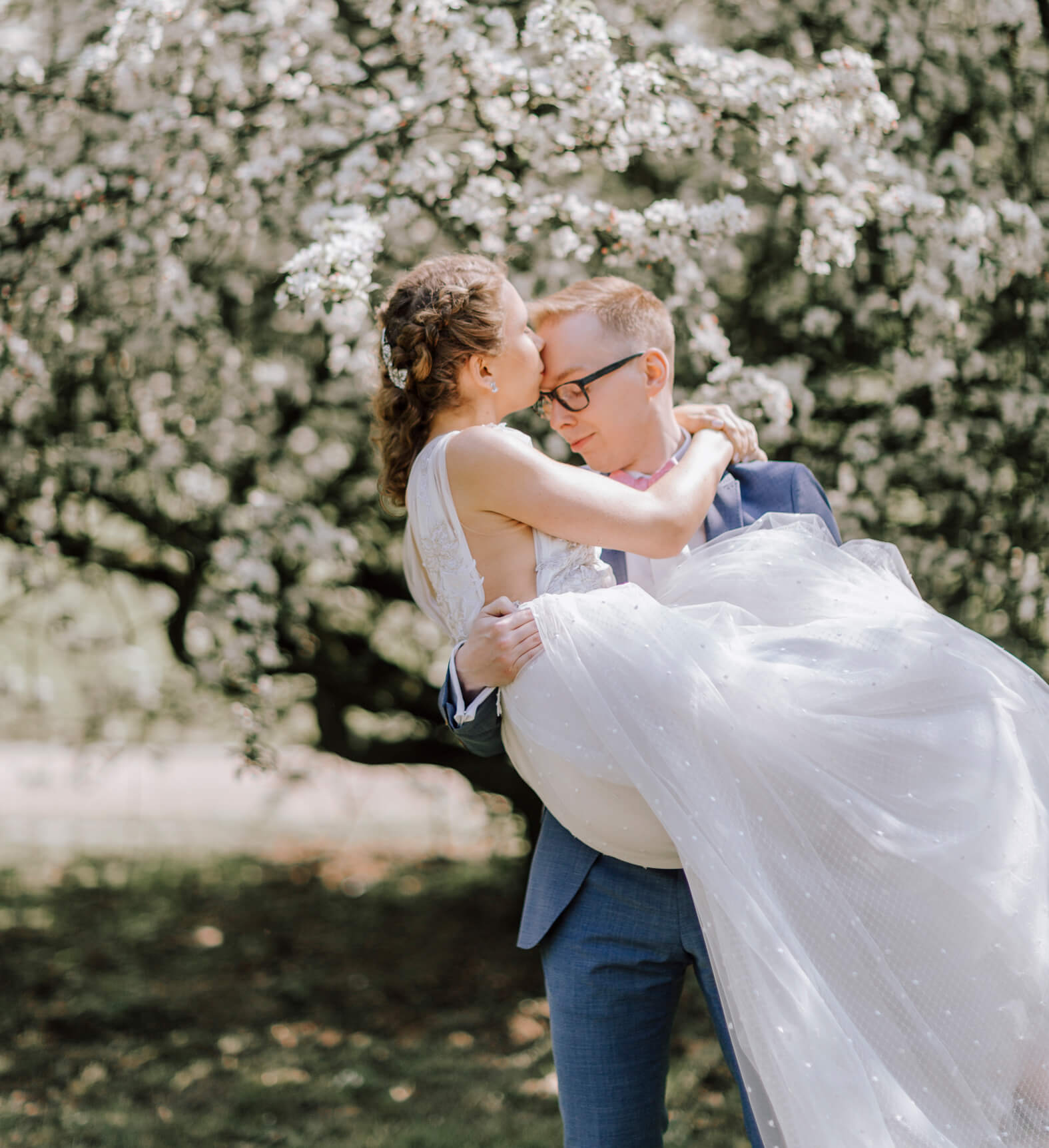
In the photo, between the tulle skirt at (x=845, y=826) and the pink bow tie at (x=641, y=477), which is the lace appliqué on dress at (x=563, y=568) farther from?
the pink bow tie at (x=641, y=477)

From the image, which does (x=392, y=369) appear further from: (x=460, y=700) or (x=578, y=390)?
(x=460, y=700)

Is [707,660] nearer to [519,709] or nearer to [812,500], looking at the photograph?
[519,709]

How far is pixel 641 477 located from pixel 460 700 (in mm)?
571

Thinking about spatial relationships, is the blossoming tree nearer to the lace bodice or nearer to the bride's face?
the bride's face

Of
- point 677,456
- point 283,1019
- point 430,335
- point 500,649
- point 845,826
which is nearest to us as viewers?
point 845,826

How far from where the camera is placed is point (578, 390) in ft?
7.06

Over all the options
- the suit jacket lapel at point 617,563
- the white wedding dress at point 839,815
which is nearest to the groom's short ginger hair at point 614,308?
the suit jacket lapel at point 617,563

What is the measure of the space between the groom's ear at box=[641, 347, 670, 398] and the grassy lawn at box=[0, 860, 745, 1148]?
7.85 feet

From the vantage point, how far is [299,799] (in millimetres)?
7426

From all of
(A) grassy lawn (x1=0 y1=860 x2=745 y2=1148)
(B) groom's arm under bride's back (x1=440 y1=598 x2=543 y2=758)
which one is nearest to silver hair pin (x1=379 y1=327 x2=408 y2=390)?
(B) groom's arm under bride's back (x1=440 y1=598 x2=543 y2=758)

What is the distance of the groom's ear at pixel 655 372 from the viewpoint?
2166 millimetres

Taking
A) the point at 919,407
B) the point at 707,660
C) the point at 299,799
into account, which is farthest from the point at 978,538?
the point at 299,799

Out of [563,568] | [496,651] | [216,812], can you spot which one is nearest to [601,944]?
[496,651]

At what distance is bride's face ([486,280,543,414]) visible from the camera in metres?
2.05
